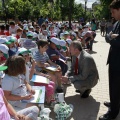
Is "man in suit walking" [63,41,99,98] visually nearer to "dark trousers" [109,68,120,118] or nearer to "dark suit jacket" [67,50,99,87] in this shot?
"dark suit jacket" [67,50,99,87]

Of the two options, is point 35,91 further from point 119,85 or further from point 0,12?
point 0,12

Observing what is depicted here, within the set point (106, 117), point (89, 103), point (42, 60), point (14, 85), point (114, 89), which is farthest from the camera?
point (42, 60)

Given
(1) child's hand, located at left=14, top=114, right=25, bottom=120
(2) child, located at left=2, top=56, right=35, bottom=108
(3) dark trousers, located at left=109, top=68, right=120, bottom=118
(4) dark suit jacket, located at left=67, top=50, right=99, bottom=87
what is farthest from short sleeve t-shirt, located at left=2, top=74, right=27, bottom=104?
(4) dark suit jacket, located at left=67, top=50, right=99, bottom=87

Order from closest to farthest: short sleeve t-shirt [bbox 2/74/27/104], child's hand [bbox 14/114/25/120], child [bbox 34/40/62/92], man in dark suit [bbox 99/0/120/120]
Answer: child's hand [bbox 14/114/25/120], short sleeve t-shirt [bbox 2/74/27/104], man in dark suit [bbox 99/0/120/120], child [bbox 34/40/62/92]

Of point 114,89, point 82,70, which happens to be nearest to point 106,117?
point 114,89

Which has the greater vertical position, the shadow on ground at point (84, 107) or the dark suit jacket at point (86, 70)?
the dark suit jacket at point (86, 70)

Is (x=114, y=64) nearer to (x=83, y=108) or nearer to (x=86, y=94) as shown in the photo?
(x=83, y=108)

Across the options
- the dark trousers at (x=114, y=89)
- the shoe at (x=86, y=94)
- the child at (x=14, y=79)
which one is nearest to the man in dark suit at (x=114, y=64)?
the dark trousers at (x=114, y=89)

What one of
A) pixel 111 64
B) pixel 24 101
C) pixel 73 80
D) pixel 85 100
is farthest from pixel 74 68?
pixel 24 101

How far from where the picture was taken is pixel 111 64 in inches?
148

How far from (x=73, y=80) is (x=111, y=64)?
1196 millimetres

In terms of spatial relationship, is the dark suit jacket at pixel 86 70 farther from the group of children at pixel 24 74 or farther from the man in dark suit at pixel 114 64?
the man in dark suit at pixel 114 64

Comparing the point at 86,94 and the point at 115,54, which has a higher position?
the point at 115,54

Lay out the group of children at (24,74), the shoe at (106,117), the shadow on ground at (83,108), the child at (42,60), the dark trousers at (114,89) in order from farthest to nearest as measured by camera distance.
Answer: the child at (42,60) → the shadow on ground at (83,108) → the shoe at (106,117) → the dark trousers at (114,89) → the group of children at (24,74)
